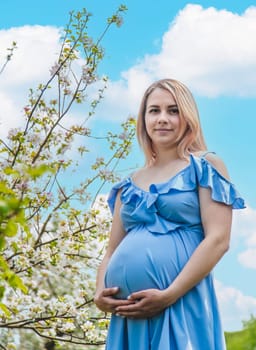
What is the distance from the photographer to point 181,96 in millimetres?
3057

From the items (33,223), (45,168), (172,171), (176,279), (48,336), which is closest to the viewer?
(45,168)

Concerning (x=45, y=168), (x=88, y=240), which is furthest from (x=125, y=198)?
(x=88, y=240)

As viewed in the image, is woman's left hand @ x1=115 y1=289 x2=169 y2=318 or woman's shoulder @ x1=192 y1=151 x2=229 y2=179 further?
woman's shoulder @ x1=192 y1=151 x2=229 y2=179

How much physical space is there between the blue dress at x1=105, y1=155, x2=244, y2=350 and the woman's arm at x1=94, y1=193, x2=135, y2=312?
0.11ft

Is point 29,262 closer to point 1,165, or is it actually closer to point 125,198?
point 1,165

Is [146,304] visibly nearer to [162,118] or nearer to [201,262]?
[201,262]

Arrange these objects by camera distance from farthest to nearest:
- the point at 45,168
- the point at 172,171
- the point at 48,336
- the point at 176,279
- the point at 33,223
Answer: the point at 33,223 < the point at 48,336 < the point at 172,171 < the point at 176,279 < the point at 45,168

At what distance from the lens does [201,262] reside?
283cm

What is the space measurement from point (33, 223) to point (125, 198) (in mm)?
2336

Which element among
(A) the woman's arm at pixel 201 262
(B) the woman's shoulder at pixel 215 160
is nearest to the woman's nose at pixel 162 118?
(B) the woman's shoulder at pixel 215 160

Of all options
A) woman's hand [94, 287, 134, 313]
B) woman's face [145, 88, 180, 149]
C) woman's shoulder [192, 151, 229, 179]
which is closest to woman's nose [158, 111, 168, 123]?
woman's face [145, 88, 180, 149]

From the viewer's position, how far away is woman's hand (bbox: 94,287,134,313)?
287cm

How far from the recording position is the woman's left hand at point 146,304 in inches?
→ 109

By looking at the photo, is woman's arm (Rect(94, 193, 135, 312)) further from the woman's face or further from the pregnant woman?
the woman's face
